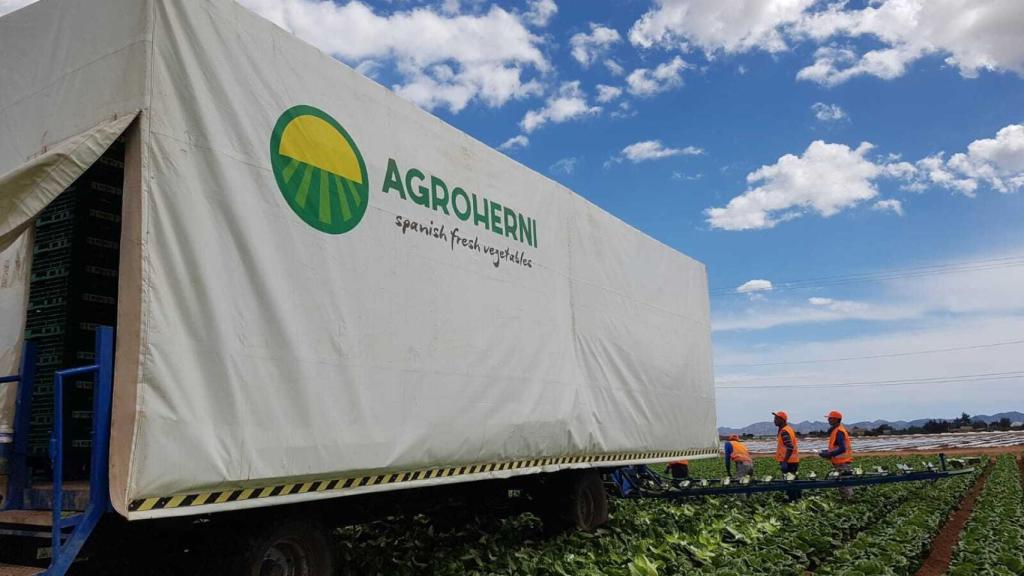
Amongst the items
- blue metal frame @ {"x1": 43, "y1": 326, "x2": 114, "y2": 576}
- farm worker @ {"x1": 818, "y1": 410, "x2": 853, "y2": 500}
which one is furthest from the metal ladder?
farm worker @ {"x1": 818, "y1": 410, "x2": 853, "y2": 500}

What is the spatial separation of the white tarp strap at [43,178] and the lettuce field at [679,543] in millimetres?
2991

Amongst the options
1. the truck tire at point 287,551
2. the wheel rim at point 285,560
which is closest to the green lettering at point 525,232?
the truck tire at point 287,551

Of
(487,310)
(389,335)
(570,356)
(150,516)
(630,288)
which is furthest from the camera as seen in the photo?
(630,288)

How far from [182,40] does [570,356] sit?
15.6ft

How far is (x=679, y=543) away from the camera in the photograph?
748 cm

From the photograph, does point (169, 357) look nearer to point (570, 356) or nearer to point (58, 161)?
point (58, 161)

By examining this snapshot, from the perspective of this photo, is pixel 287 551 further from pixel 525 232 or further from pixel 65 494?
pixel 525 232

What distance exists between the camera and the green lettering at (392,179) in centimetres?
539

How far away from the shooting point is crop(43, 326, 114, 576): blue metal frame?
3555 millimetres

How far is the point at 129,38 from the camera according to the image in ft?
13.2

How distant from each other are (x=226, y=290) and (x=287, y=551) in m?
1.76

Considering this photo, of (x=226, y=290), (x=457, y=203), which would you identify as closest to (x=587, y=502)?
(x=457, y=203)

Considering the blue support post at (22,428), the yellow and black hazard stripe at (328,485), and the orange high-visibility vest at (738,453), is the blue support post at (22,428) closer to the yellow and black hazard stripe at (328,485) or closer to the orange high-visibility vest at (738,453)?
the yellow and black hazard stripe at (328,485)

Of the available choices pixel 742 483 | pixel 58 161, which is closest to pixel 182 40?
pixel 58 161
